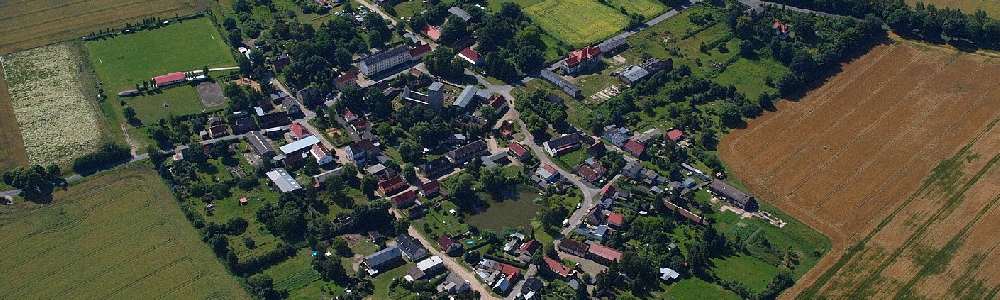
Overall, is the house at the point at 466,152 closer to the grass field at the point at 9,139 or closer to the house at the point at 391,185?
the house at the point at 391,185

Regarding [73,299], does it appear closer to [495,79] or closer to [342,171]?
[342,171]

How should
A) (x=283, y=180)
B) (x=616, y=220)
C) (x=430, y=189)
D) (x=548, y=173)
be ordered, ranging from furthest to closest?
(x=548, y=173)
(x=283, y=180)
(x=430, y=189)
(x=616, y=220)

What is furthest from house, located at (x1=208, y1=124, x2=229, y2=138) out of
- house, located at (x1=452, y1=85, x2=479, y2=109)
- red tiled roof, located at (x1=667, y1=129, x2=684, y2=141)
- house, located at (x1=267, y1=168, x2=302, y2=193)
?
red tiled roof, located at (x1=667, y1=129, x2=684, y2=141)

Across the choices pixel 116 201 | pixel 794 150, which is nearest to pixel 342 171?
pixel 116 201

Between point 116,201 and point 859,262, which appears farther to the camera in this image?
point 116,201

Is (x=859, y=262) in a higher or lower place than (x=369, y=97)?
lower

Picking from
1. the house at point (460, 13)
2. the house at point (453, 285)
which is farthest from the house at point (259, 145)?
the house at point (460, 13)

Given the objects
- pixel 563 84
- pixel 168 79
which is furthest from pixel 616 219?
pixel 168 79

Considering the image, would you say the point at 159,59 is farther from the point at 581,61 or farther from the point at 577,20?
the point at 577,20
